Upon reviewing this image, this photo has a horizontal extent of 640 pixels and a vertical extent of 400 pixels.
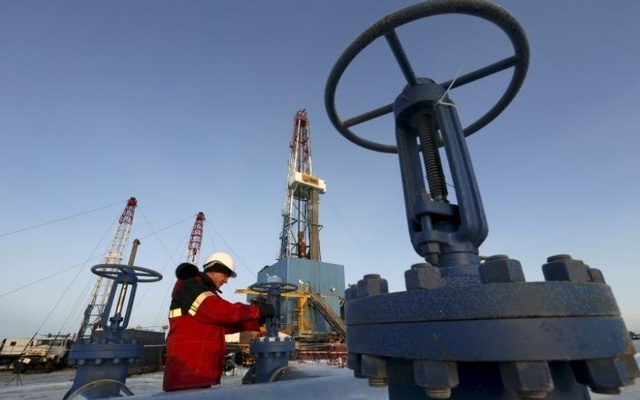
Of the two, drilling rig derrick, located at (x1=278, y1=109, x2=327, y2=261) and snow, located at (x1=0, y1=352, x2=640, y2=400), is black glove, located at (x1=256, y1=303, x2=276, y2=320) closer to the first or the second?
snow, located at (x1=0, y1=352, x2=640, y2=400)

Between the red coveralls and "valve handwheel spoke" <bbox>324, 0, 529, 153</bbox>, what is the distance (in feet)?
5.38

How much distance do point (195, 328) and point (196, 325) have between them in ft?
0.07

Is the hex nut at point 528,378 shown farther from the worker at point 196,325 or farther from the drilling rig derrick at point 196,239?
the drilling rig derrick at point 196,239

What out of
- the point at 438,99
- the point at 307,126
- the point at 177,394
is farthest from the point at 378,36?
the point at 307,126

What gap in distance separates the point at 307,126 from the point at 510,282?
35.7 metres

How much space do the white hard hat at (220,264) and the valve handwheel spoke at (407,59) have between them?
1.72 metres

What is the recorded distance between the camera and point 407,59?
5.09ft

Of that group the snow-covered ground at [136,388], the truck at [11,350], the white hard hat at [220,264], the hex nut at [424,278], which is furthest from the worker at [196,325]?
the truck at [11,350]

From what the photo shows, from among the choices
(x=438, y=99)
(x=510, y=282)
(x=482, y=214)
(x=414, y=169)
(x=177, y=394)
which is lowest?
(x=177, y=394)

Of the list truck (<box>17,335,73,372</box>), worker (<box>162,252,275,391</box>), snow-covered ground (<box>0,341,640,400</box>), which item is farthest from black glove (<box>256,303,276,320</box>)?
truck (<box>17,335,73,372</box>)

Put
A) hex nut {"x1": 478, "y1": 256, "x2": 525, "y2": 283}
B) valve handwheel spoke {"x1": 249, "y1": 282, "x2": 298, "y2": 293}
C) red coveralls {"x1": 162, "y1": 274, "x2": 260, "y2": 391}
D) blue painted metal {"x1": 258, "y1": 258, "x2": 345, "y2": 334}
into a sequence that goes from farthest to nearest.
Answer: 1. blue painted metal {"x1": 258, "y1": 258, "x2": 345, "y2": 334}
2. valve handwheel spoke {"x1": 249, "y1": 282, "x2": 298, "y2": 293}
3. red coveralls {"x1": 162, "y1": 274, "x2": 260, "y2": 391}
4. hex nut {"x1": 478, "y1": 256, "x2": 525, "y2": 283}

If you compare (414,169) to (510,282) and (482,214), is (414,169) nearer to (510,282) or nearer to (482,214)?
(482,214)

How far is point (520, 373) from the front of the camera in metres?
0.72

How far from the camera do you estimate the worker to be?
227 cm
